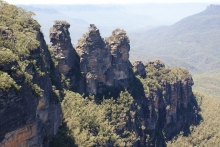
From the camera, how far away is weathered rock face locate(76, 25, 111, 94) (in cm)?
4297

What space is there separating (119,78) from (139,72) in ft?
26.6

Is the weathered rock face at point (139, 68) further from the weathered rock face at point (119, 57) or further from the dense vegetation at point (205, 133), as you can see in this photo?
the dense vegetation at point (205, 133)

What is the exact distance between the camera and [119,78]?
157 feet

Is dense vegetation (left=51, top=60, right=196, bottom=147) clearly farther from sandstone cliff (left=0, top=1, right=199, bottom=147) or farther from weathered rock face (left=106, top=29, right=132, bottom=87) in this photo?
weathered rock face (left=106, top=29, right=132, bottom=87)

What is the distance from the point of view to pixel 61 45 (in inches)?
1586

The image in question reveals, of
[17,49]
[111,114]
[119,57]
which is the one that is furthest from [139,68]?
[17,49]

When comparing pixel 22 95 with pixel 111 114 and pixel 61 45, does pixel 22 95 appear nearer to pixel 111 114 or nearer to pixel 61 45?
pixel 61 45

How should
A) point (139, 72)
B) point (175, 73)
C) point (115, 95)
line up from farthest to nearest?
1. point (175, 73)
2. point (139, 72)
3. point (115, 95)

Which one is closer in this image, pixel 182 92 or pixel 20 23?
pixel 20 23

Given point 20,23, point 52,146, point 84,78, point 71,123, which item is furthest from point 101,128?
point 20,23

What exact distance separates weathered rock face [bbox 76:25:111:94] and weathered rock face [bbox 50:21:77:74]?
2.58 meters

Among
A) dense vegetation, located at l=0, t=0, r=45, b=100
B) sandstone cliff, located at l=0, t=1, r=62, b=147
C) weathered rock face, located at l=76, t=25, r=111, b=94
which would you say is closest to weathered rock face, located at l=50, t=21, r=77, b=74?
weathered rock face, located at l=76, t=25, r=111, b=94

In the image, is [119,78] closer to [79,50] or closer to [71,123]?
[79,50]

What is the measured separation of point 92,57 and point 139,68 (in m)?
14.1
